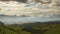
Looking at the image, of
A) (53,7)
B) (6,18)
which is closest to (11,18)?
(6,18)

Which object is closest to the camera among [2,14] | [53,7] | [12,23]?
[12,23]

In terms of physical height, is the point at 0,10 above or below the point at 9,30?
above

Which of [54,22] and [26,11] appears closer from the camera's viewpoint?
[54,22]

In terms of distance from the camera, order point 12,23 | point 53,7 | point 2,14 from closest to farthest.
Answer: point 12,23
point 2,14
point 53,7

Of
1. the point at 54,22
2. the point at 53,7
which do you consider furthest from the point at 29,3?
the point at 54,22

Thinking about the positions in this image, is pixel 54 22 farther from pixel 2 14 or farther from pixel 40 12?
pixel 2 14

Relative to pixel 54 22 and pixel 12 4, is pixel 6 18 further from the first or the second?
pixel 54 22

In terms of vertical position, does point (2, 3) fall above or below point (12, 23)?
above

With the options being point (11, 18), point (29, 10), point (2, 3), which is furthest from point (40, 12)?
point (2, 3)

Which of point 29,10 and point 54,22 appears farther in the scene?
point 29,10
